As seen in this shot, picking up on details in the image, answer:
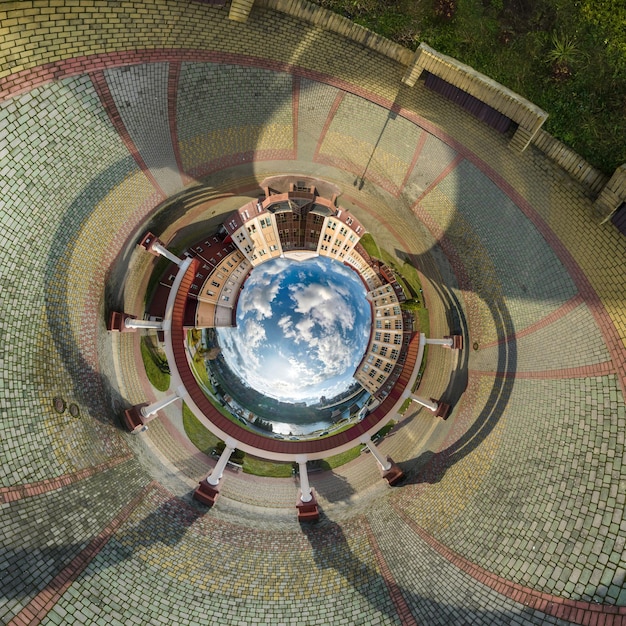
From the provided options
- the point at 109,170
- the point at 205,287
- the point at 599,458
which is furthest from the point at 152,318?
the point at 599,458

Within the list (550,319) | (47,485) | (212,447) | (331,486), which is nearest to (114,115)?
(47,485)

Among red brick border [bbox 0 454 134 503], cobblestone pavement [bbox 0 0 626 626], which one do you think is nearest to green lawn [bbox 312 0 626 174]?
cobblestone pavement [bbox 0 0 626 626]

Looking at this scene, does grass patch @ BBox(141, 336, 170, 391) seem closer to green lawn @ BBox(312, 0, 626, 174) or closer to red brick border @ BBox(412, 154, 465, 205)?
red brick border @ BBox(412, 154, 465, 205)

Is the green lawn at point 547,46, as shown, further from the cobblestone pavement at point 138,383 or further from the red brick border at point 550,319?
the red brick border at point 550,319

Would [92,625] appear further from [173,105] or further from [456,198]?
[456,198]

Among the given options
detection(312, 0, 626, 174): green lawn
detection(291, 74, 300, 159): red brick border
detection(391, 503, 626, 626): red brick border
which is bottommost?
detection(391, 503, 626, 626): red brick border

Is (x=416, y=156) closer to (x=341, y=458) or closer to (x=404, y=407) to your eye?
(x=404, y=407)
